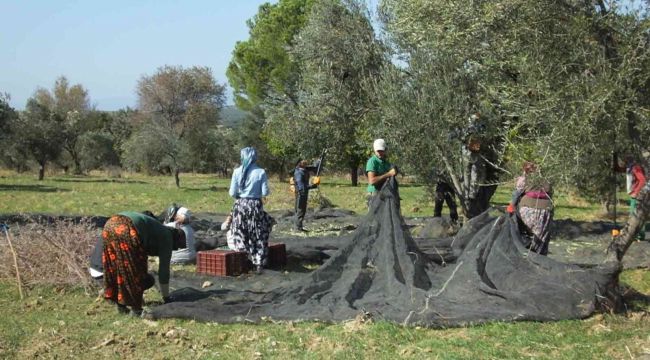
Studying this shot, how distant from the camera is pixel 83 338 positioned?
6.77 m

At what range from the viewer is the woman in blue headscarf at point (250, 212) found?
32.2ft

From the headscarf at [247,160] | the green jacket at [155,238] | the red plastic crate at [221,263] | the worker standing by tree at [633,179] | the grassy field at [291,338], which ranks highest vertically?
the headscarf at [247,160]

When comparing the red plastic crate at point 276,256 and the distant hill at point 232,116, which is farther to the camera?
the distant hill at point 232,116

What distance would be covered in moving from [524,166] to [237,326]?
10.7ft

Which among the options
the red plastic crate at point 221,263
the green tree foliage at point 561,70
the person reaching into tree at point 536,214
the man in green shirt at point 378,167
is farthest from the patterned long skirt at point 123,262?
the person reaching into tree at point 536,214

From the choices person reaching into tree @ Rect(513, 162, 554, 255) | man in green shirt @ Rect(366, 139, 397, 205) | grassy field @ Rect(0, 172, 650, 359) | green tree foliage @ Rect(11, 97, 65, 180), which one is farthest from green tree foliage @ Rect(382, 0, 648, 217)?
green tree foliage @ Rect(11, 97, 65, 180)

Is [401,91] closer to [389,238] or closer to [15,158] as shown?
[389,238]

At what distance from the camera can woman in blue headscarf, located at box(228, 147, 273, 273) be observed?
9.80m

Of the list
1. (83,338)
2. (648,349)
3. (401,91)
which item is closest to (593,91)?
(648,349)

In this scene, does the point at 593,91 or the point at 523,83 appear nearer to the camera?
the point at 593,91

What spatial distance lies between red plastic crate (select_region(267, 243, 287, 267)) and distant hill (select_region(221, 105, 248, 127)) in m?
32.6

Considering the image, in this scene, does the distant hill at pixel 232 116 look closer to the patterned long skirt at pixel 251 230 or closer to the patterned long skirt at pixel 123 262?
the patterned long skirt at pixel 251 230

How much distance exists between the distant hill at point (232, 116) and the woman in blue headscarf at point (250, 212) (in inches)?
1299

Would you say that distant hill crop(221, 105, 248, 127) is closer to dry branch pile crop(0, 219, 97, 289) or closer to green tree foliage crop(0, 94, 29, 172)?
green tree foliage crop(0, 94, 29, 172)
